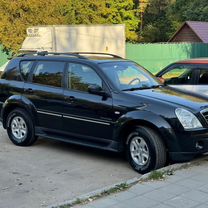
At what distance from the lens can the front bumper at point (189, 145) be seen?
673cm

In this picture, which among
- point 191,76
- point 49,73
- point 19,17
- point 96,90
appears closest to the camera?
point 96,90

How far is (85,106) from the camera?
7.69 m

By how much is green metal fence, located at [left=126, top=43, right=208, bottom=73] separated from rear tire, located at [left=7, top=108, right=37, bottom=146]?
20.2 meters

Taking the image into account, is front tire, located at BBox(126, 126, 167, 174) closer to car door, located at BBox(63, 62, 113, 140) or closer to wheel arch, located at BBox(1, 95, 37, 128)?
car door, located at BBox(63, 62, 113, 140)

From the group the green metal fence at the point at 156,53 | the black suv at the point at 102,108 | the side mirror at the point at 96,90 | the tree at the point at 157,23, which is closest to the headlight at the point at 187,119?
the black suv at the point at 102,108

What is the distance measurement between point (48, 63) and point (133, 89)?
181 centimetres

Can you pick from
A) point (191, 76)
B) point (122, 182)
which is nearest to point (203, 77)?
point (191, 76)

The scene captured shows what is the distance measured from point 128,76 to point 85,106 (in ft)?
3.08

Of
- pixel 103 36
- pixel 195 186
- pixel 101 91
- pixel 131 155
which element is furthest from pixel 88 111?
pixel 103 36

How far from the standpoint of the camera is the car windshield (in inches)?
302

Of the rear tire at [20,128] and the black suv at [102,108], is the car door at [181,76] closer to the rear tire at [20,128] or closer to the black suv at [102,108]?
the black suv at [102,108]

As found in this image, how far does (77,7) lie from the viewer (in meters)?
41.5

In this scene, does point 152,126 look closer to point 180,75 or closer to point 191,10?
point 180,75

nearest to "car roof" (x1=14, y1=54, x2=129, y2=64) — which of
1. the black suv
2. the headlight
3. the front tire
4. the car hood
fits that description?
the black suv
